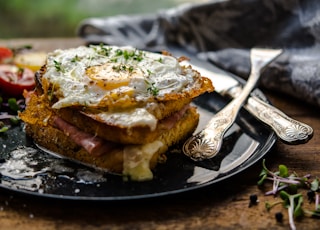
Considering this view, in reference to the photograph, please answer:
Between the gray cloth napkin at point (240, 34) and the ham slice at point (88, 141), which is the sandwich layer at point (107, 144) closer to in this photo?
the ham slice at point (88, 141)

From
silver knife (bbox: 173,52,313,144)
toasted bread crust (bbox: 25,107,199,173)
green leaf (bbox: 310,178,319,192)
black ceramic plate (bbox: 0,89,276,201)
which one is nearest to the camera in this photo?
black ceramic plate (bbox: 0,89,276,201)

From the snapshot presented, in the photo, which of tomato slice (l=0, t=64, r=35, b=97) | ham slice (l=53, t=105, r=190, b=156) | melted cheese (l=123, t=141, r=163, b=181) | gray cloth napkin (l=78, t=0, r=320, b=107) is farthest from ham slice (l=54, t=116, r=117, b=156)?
gray cloth napkin (l=78, t=0, r=320, b=107)

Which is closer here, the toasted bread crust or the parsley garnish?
the toasted bread crust

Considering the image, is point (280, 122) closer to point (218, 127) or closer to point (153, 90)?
point (218, 127)

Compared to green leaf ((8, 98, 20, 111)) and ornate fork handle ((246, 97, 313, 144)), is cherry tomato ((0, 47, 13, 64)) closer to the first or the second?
green leaf ((8, 98, 20, 111))

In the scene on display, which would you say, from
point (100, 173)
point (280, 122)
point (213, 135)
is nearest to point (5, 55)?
point (100, 173)

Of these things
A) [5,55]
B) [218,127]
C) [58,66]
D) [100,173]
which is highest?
[58,66]
